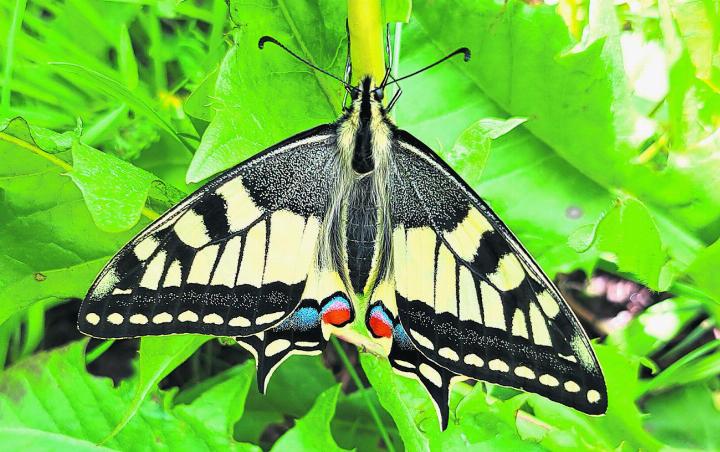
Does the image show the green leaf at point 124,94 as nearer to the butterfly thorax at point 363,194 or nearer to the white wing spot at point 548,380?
the butterfly thorax at point 363,194

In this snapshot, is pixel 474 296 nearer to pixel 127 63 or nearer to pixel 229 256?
pixel 229 256

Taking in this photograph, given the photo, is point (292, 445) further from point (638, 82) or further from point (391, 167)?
point (638, 82)

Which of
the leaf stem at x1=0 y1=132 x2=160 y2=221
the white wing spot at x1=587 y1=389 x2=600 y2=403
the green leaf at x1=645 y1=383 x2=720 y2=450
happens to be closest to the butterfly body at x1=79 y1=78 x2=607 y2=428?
the white wing spot at x1=587 y1=389 x2=600 y2=403

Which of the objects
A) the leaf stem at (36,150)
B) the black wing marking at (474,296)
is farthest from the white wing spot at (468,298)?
the leaf stem at (36,150)

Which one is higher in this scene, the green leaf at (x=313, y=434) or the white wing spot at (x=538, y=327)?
the white wing spot at (x=538, y=327)

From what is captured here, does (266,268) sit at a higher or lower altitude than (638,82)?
lower

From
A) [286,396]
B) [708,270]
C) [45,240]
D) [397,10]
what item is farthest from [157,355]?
[708,270]

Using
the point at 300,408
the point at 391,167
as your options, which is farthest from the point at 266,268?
the point at 300,408
